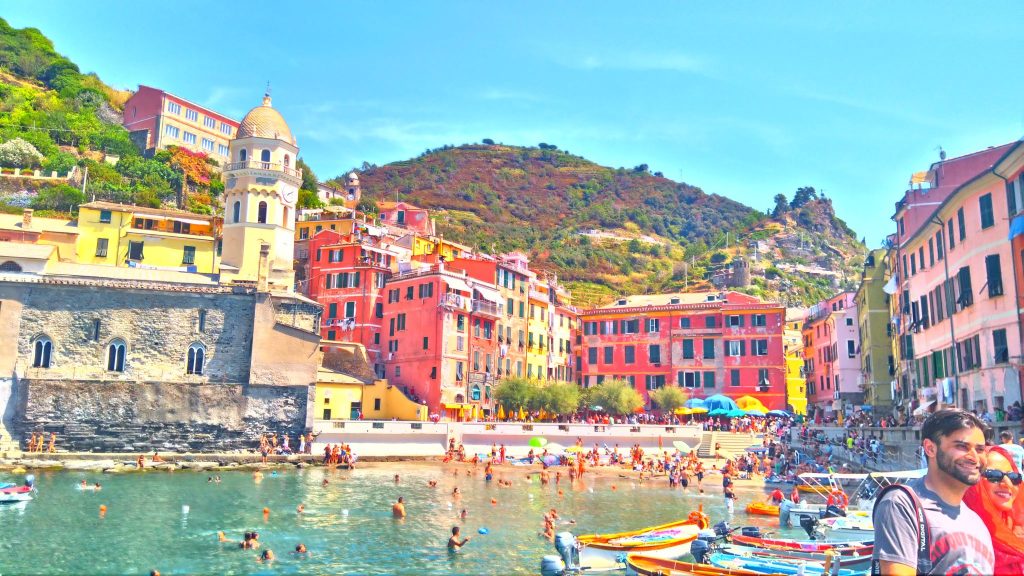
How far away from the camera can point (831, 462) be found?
4262 cm

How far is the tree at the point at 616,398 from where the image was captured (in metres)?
56.8

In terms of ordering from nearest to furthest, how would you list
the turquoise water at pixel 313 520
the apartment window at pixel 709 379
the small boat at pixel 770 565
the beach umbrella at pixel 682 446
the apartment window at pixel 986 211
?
the small boat at pixel 770 565 → the turquoise water at pixel 313 520 → the apartment window at pixel 986 211 → the beach umbrella at pixel 682 446 → the apartment window at pixel 709 379

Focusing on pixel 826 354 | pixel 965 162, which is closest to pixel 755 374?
pixel 826 354

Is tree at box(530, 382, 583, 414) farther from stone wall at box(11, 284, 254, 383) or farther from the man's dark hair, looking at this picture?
the man's dark hair

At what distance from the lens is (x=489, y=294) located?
58812mm

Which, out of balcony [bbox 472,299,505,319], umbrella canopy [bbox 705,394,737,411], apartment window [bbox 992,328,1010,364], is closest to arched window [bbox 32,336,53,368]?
balcony [bbox 472,299,505,319]

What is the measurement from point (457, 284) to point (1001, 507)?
51350 mm

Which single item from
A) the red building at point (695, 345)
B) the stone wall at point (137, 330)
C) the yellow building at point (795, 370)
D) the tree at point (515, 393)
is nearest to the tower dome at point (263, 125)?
the stone wall at point (137, 330)

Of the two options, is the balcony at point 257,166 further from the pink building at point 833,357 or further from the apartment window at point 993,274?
the pink building at point 833,357

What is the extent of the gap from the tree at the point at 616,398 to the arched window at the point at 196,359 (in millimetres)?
27382

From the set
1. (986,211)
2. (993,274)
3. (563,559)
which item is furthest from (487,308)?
(563,559)

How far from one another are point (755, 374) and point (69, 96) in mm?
84934

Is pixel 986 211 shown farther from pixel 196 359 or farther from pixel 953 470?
pixel 196 359

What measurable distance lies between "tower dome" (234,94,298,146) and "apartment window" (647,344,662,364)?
3252 cm
